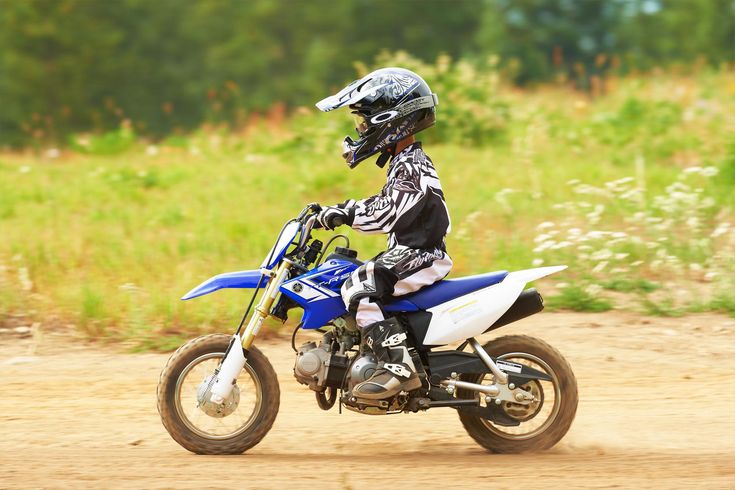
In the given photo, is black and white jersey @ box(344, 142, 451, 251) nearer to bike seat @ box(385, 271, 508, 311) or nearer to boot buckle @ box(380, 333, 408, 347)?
bike seat @ box(385, 271, 508, 311)

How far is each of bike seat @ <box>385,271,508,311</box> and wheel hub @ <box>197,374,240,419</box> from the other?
102 cm

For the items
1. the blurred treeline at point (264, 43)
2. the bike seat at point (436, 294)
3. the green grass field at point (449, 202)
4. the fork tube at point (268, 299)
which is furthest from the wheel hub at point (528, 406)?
the blurred treeline at point (264, 43)

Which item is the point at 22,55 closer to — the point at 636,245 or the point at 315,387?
the point at 636,245

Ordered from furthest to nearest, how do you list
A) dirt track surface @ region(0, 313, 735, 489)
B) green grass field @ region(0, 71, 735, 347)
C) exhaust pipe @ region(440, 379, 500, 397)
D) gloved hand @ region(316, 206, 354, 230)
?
green grass field @ region(0, 71, 735, 347) < exhaust pipe @ region(440, 379, 500, 397) < gloved hand @ region(316, 206, 354, 230) < dirt track surface @ region(0, 313, 735, 489)

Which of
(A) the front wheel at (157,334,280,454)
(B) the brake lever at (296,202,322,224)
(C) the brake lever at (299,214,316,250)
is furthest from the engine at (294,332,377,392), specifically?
(B) the brake lever at (296,202,322,224)

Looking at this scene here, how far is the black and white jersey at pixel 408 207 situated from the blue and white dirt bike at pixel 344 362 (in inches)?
10.6

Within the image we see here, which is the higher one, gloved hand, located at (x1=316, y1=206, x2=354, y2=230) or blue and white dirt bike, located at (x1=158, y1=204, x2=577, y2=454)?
gloved hand, located at (x1=316, y1=206, x2=354, y2=230)

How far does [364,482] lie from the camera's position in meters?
5.48

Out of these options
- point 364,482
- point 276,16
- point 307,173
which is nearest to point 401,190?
point 364,482

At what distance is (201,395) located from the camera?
591cm

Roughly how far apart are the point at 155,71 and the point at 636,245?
101 ft

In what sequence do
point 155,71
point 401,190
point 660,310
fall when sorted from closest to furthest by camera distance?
point 401,190 < point 660,310 < point 155,71

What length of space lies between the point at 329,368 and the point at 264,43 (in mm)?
36430

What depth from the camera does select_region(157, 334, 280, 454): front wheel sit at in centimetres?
595
